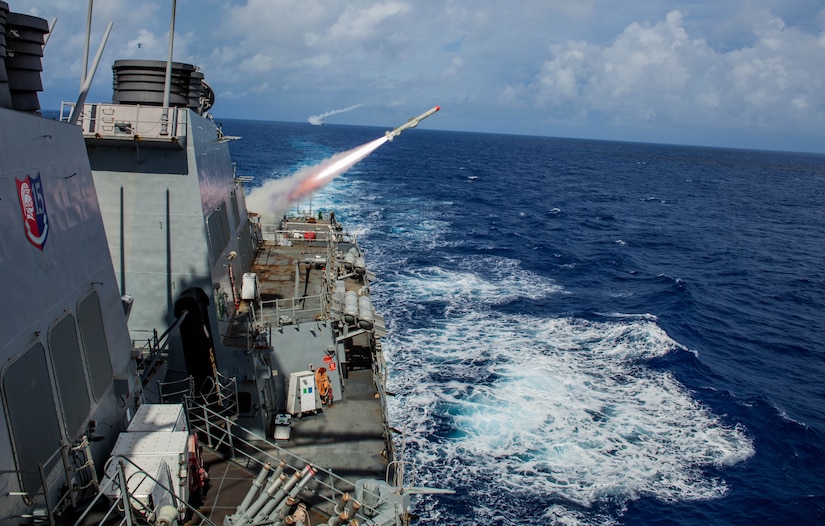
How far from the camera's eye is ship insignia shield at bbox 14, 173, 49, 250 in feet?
26.5

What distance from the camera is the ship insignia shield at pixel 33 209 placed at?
807 cm

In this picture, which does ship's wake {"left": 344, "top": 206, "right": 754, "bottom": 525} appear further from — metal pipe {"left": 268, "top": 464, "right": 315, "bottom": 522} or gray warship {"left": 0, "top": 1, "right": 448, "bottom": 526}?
metal pipe {"left": 268, "top": 464, "right": 315, "bottom": 522}

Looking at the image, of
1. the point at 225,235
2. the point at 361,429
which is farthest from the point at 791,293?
the point at 225,235

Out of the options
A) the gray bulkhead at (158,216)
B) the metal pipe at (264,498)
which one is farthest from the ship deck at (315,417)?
the metal pipe at (264,498)

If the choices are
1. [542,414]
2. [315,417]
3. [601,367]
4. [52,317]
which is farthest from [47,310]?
[601,367]

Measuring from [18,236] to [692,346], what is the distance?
3695 cm

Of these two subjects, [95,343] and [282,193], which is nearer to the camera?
[95,343]

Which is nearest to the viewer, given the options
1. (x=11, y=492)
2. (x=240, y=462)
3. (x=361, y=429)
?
(x=11, y=492)

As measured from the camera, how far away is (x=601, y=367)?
3117cm

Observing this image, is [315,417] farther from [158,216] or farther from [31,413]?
Answer: [31,413]

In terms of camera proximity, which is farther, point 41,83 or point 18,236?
point 41,83

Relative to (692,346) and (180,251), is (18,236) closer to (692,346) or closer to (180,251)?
(180,251)

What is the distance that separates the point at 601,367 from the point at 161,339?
79.3 ft

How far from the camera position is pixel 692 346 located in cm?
3584
